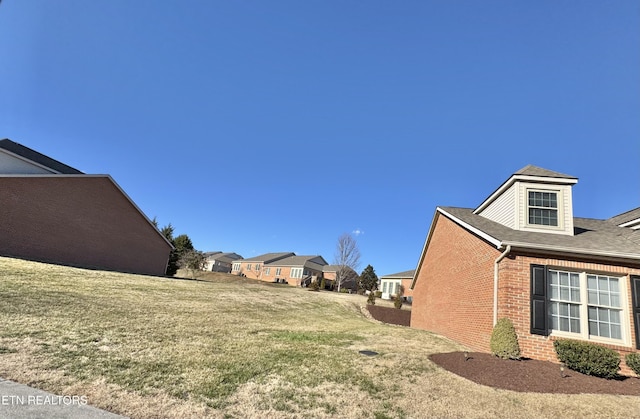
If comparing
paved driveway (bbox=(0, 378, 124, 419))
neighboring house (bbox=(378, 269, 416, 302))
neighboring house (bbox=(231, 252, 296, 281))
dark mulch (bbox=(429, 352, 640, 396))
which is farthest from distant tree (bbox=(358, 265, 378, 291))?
paved driveway (bbox=(0, 378, 124, 419))

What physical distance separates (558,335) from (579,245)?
3004mm

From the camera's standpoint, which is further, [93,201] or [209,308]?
[93,201]

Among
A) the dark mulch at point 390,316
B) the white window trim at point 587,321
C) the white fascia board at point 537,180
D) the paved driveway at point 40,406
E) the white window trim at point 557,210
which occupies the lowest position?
the dark mulch at point 390,316

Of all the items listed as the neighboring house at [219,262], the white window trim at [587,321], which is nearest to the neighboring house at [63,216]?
the white window trim at [587,321]

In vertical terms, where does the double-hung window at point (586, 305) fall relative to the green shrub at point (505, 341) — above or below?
above

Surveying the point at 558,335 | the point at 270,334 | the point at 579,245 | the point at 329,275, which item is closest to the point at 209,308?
the point at 270,334

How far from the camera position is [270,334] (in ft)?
35.9

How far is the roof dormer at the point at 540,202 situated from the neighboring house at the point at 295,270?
44.2 meters

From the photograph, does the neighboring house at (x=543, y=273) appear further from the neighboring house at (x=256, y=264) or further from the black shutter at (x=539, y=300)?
the neighboring house at (x=256, y=264)

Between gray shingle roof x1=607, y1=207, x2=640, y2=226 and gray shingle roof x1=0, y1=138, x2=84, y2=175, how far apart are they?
3376 cm

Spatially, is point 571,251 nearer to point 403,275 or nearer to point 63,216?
point 63,216

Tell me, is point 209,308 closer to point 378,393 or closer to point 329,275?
point 378,393

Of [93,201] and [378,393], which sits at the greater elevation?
[93,201]

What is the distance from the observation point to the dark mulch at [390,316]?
2552cm
